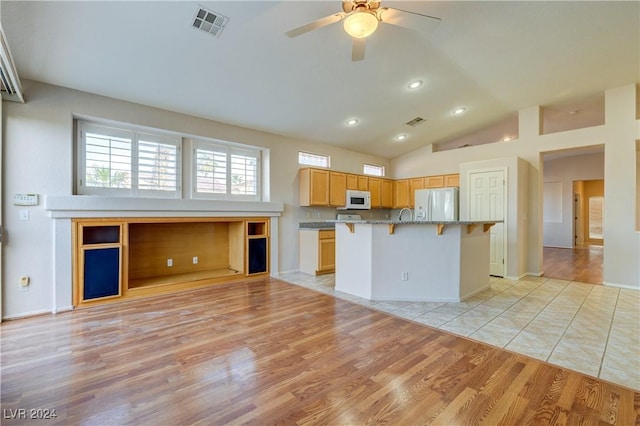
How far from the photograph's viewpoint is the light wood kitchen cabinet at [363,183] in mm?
6602

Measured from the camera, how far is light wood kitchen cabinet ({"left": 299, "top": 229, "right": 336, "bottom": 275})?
17.6 ft

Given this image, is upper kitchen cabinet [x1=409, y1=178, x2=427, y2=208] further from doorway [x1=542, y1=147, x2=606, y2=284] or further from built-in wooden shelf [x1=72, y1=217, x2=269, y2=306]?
built-in wooden shelf [x1=72, y1=217, x2=269, y2=306]

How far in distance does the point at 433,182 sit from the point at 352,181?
2.02 metres

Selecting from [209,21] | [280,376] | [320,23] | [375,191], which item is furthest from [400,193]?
[280,376]

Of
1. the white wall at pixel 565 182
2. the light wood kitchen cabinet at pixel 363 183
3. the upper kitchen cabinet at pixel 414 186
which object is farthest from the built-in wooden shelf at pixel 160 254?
the white wall at pixel 565 182

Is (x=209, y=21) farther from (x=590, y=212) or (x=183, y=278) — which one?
(x=590, y=212)

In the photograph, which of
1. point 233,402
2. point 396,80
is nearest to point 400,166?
point 396,80

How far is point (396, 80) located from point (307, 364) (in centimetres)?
398

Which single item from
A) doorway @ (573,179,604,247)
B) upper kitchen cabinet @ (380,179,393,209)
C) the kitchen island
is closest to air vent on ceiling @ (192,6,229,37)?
the kitchen island

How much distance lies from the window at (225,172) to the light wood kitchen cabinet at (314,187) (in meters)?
0.90

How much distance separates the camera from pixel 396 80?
425 cm

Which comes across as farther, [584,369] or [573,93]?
[573,93]

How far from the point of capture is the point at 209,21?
2.80m

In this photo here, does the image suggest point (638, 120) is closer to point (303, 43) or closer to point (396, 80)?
point (396, 80)
